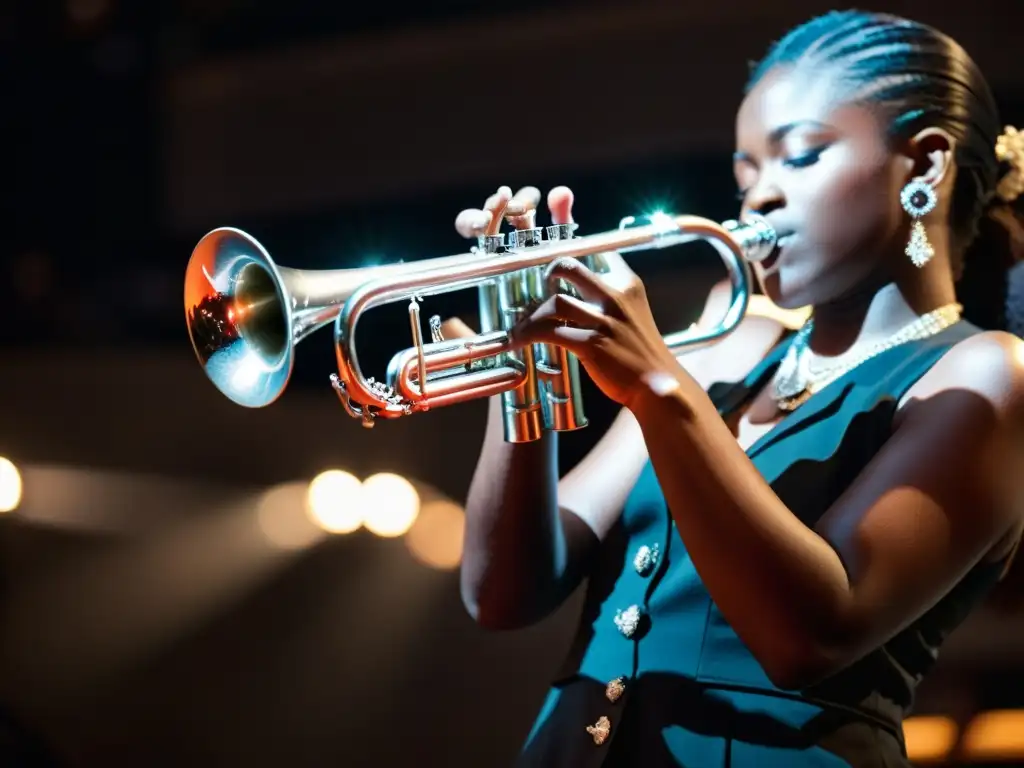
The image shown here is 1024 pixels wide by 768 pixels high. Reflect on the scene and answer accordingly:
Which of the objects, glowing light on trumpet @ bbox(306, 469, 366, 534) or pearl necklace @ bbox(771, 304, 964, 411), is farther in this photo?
glowing light on trumpet @ bbox(306, 469, 366, 534)

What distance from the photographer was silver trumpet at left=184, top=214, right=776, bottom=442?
92 cm

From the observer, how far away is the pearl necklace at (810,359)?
→ 3.56 feet

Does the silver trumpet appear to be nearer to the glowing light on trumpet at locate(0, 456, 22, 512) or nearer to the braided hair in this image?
the braided hair

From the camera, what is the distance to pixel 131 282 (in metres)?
1.61

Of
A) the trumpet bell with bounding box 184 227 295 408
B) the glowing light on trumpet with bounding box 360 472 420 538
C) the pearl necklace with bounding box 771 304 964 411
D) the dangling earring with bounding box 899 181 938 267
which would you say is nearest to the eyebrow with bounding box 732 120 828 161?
the dangling earring with bounding box 899 181 938 267

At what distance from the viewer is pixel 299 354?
1.55 m

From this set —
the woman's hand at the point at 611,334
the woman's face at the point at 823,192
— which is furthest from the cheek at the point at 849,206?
the woman's hand at the point at 611,334

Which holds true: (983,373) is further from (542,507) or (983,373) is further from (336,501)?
(336,501)

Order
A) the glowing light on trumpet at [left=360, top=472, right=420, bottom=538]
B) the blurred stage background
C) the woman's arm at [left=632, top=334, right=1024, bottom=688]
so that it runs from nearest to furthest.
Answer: the woman's arm at [left=632, top=334, right=1024, bottom=688], the blurred stage background, the glowing light on trumpet at [left=360, top=472, right=420, bottom=538]

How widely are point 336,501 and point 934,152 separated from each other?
99 cm

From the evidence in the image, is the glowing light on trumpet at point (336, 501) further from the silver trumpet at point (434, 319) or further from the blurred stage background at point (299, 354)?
the silver trumpet at point (434, 319)

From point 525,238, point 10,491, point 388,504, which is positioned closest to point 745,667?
point 525,238

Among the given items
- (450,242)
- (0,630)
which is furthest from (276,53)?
(0,630)

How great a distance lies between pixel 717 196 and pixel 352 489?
0.70 meters
